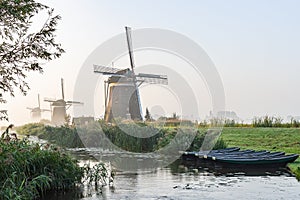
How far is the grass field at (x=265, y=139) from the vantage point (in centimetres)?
1798

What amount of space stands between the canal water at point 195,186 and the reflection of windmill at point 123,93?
57.4ft

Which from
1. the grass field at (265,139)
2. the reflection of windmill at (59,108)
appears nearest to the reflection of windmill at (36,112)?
the reflection of windmill at (59,108)

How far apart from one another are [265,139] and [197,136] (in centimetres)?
323

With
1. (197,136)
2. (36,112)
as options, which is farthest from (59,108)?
(197,136)

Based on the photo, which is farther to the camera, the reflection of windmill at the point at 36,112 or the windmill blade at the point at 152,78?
the reflection of windmill at the point at 36,112

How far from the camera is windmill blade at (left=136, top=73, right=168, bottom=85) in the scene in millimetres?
32219

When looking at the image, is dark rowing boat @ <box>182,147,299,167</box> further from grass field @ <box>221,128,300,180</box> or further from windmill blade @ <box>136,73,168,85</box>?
windmill blade @ <box>136,73,168,85</box>

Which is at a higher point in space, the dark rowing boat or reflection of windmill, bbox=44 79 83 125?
reflection of windmill, bbox=44 79 83 125

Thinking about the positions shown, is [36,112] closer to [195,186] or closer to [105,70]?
[105,70]

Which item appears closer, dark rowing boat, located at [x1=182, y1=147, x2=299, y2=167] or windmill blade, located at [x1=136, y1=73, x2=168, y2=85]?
dark rowing boat, located at [x1=182, y1=147, x2=299, y2=167]

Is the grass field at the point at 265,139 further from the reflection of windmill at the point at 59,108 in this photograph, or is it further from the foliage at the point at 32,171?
the reflection of windmill at the point at 59,108

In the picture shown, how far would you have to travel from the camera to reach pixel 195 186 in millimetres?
10562

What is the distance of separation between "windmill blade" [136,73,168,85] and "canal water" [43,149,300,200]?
1914 cm

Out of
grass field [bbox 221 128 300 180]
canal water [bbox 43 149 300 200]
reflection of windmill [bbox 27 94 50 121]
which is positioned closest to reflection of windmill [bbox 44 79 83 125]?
reflection of windmill [bbox 27 94 50 121]
